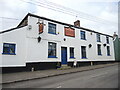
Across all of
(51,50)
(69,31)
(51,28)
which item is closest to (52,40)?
→ (51,50)

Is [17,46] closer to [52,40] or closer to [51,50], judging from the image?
[51,50]

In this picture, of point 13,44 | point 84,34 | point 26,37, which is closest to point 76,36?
point 84,34

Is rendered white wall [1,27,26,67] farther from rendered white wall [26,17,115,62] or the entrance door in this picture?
the entrance door

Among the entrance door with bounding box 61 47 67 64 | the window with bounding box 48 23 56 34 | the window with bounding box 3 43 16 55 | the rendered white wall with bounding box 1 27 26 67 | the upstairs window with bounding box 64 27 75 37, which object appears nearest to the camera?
the rendered white wall with bounding box 1 27 26 67

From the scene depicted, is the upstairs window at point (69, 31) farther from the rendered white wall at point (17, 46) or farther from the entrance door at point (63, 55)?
the rendered white wall at point (17, 46)

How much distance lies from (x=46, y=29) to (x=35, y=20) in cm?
190

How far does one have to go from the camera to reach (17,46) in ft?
39.0

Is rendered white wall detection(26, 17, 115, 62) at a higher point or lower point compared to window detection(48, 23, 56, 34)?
lower

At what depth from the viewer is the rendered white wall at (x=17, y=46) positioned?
1113cm

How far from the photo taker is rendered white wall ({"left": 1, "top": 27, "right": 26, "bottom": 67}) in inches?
438

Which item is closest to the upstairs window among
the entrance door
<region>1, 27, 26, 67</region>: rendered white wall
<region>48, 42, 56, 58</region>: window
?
the entrance door

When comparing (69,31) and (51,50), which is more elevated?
(69,31)

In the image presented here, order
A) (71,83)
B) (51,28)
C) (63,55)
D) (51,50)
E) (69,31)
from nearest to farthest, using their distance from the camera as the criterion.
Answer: (71,83), (51,50), (51,28), (63,55), (69,31)

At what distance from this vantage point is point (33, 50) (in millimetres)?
12422
